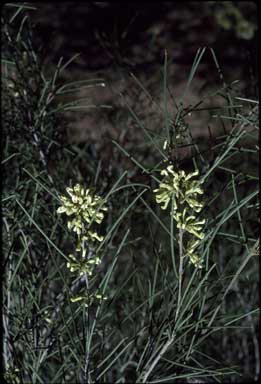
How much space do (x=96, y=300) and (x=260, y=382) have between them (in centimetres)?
38

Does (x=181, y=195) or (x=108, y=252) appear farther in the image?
Answer: (x=108, y=252)

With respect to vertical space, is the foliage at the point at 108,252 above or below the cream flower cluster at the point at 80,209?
below

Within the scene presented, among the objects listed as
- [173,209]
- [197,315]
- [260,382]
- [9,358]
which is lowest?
[260,382]

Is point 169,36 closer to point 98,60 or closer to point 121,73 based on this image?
point 98,60

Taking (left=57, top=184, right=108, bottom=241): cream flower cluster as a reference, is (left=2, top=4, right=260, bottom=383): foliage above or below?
below

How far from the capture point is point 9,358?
81 centimetres

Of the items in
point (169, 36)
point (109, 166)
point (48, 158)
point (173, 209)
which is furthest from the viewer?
point (169, 36)

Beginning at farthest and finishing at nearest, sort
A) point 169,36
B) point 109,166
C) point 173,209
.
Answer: point 169,36 < point 109,166 < point 173,209

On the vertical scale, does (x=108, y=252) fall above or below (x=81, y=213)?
below

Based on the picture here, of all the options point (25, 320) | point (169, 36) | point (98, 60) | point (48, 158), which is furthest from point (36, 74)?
point (169, 36)

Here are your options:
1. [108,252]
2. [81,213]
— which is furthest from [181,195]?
[108,252]

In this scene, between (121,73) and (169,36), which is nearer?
(121,73)

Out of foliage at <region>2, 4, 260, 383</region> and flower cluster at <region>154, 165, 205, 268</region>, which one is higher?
flower cluster at <region>154, 165, 205, 268</region>

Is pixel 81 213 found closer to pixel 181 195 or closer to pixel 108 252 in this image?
pixel 181 195
